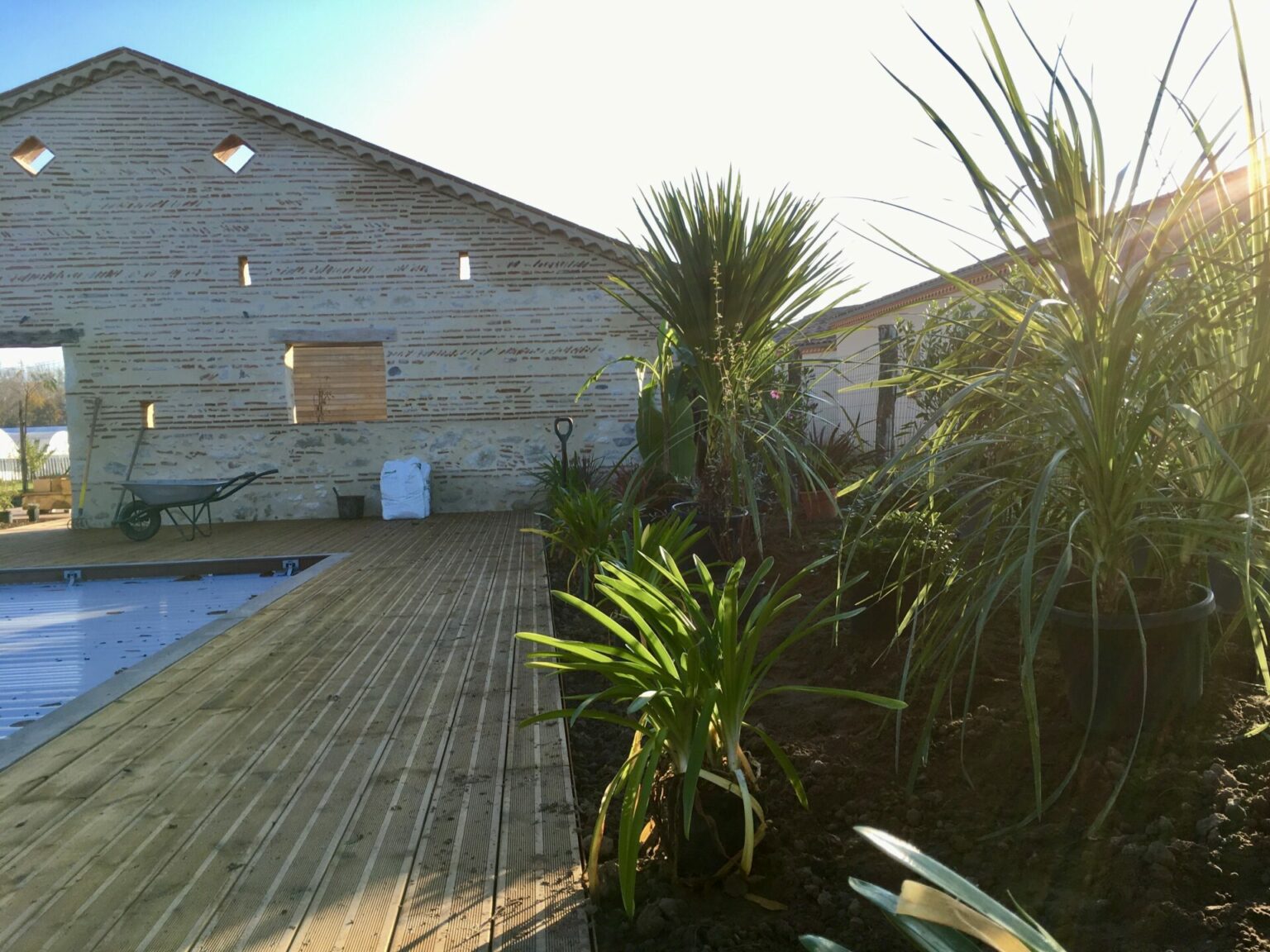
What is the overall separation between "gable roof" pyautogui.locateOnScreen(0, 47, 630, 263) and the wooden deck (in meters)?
6.85

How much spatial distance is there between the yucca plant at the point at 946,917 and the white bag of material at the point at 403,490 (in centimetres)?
903

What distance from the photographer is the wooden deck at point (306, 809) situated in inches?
61.4

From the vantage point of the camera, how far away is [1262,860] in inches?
50.6

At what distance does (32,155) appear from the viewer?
31.6ft

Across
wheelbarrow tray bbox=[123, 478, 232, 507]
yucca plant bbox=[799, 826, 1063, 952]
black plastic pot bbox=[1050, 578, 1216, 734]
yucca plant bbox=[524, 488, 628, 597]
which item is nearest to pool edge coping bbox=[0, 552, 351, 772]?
yucca plant bbox=[524, 488, 628, 597]

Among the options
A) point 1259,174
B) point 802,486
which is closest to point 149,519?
point 802,486

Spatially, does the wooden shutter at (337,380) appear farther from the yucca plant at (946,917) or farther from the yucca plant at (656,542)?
the yucca plant at (946,917)

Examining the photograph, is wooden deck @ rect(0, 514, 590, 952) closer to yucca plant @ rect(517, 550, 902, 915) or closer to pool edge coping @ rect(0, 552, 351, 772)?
pool edge coping @ rect(0, 552, 351, 772)

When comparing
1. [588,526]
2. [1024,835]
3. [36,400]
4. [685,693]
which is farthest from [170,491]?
[36,400]

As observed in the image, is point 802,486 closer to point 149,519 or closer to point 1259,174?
point 1259,174

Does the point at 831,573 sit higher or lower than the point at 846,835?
higher

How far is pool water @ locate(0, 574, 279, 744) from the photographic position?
3.87 m

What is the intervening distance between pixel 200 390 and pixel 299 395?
527 centimetres

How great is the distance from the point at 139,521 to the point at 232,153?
176 inches
